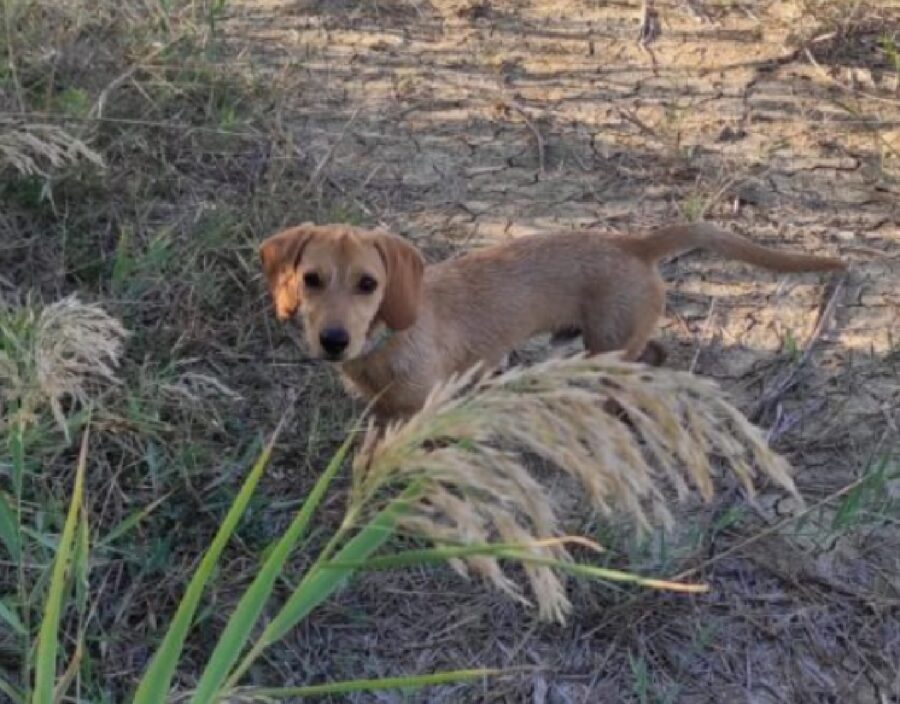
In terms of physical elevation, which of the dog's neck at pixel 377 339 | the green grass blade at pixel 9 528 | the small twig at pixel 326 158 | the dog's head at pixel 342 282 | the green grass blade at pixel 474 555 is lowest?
the dog's neck at pixel 377 339

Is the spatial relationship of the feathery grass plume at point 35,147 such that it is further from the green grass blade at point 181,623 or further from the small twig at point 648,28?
the small twig at point 648,28

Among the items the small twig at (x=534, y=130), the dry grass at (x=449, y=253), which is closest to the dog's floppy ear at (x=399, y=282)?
the dry grass at (x=449, y=253)

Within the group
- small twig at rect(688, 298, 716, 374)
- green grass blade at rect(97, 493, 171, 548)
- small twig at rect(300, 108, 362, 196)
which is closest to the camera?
green grass blade at rect(97, 493, 171, 548)

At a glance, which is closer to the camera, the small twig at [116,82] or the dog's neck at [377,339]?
the dog's neck at [377,339]

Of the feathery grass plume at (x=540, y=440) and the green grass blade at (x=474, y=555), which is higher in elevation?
the feathery grass plume at (x=540, y=440)

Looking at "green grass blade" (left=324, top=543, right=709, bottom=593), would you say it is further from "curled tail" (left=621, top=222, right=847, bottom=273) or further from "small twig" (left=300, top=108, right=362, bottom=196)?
"small twig" (left=300, top=108, right=362, bottom=196)

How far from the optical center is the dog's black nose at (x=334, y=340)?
3.12 metres

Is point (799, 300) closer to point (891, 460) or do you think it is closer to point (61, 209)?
point (891, 460)

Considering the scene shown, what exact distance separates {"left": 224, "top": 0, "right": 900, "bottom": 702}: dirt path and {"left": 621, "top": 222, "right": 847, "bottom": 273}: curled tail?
0.28m

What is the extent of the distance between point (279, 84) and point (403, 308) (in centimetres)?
156

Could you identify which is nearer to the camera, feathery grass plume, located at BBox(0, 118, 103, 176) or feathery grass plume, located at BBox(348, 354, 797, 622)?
feathery grass plume, located at BBox(348, 354, 797, 622)

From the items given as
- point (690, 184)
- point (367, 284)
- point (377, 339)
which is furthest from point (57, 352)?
point (690, 184)

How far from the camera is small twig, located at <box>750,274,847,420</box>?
3.58 meters

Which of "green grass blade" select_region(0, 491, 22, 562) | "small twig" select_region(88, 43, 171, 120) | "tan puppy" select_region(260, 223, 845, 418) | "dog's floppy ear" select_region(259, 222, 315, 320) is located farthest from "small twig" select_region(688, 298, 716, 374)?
"green grass blade" select_region(0, 491, 22, 562)
